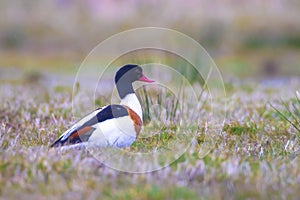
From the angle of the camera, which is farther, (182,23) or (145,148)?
(182,23)

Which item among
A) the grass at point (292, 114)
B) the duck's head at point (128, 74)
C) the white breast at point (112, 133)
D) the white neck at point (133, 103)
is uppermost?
the duck's head at point (128, 74)

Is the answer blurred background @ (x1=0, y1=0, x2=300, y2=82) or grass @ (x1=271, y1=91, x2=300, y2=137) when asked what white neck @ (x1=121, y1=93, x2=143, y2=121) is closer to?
grass @ (x1=271, y1=91, x2=300, y2=137)

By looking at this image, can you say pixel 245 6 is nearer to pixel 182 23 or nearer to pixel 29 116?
pixel 182 23

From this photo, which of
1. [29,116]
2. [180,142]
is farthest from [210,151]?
[29,116]

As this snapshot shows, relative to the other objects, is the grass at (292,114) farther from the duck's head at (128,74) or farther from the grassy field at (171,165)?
the duck's head at (128,74)

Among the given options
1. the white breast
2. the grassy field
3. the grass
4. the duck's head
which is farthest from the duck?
the grass

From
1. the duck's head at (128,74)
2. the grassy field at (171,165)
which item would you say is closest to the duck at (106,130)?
the grassy field at (171,165)

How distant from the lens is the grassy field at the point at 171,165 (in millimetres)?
4613

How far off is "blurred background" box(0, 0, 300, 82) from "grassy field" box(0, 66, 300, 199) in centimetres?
1325

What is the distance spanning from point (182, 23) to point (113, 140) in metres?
17.2

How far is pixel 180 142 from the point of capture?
6.32 m

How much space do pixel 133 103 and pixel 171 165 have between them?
4.01 feet

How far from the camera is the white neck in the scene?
6.27 m

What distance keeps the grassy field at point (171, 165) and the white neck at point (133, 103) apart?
287mm
